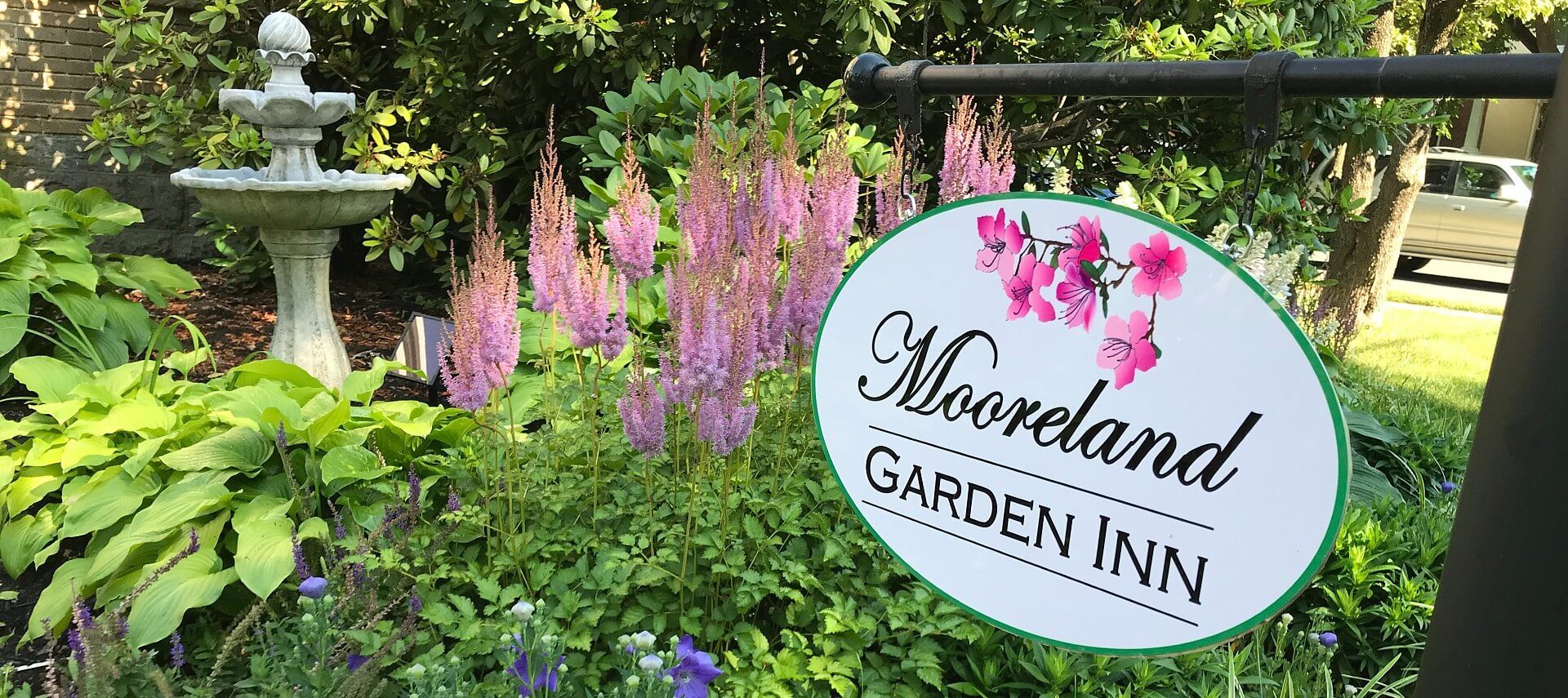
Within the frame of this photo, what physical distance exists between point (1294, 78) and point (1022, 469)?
653 mm

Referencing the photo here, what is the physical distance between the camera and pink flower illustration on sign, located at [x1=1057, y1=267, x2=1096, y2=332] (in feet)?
4.85

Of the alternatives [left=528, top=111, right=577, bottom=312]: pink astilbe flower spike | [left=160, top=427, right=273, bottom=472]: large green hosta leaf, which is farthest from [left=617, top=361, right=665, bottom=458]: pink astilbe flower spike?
[left=160, top=427, right=273, bottom=472]: large green hosta leaf

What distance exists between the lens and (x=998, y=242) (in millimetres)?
1591

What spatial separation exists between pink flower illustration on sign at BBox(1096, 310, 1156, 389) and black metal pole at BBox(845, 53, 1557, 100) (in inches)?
12.6

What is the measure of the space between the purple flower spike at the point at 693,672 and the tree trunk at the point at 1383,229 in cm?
704

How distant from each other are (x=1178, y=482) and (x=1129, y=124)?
4654 mm

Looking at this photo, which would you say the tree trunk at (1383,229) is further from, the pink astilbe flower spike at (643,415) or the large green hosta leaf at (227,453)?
the large green hosta leaf at (227,453)

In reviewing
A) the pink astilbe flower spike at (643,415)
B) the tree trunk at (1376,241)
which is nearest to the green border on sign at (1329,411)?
the pink astilbe flower spike at (643,415)

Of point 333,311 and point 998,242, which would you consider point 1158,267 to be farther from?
point 333,311

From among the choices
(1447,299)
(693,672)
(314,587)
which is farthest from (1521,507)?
(1447,299)

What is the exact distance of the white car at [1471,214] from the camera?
46.1 feet

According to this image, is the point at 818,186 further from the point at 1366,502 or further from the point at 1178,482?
the point at 1366,502

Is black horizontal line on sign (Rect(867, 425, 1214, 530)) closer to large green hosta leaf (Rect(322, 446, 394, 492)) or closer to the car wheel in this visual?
large green hosta leaf (Rect(322, 446, 394, 492))

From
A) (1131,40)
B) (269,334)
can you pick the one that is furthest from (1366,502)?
(269,334)
